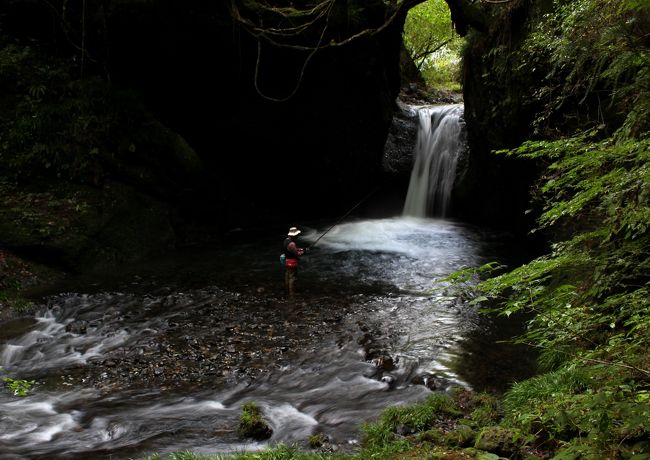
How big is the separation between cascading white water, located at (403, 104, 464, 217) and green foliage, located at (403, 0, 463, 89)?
10754 mm

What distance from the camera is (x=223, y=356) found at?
7082 millimetres

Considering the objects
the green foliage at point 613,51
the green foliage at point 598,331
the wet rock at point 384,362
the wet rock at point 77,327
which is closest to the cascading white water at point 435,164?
the green foliage at point 613,51

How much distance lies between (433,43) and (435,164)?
15.4 meters

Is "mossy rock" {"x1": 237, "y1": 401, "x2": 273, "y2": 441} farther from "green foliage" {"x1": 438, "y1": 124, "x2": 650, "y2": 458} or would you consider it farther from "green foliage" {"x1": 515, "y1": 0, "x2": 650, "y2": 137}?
"green foliage" {"x1": 515, "y1": 0, "x2": 650, "y2": 137}

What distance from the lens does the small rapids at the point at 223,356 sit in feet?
17.5

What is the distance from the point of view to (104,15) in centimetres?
1271

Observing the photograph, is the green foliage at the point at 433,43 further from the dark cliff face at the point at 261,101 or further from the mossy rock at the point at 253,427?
the mossy rock at the point at 253,427

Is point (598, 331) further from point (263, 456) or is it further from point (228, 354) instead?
point (228, 354)

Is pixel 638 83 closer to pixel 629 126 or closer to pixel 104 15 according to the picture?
pixel 629 126

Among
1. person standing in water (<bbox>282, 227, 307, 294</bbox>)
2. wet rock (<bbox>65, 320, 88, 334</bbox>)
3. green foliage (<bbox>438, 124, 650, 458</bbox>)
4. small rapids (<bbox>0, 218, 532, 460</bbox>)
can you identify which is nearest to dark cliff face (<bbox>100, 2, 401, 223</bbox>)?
person standing in water (<bbox>282, 227, 307, 294</bbox>)

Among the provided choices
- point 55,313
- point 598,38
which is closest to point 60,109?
point 55,313

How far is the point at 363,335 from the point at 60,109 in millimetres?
9838

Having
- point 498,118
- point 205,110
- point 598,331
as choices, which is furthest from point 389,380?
point 205,110

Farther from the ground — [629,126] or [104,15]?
[104,15]
